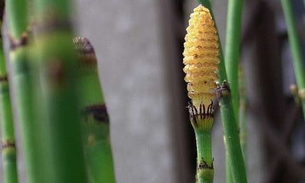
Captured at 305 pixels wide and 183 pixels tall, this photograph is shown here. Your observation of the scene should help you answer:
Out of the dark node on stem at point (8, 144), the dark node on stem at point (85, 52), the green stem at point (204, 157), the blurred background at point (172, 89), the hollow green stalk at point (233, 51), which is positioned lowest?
the green stem at point (204, 157)

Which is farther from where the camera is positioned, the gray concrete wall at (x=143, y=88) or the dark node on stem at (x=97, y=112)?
the gray concrete wall at (x=143, y=88)

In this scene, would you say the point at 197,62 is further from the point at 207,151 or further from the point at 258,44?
the point at 258,44

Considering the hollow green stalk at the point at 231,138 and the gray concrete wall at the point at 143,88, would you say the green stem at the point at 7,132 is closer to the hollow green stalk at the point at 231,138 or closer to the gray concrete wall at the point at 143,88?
the hollow green stalk at the point at 231,138

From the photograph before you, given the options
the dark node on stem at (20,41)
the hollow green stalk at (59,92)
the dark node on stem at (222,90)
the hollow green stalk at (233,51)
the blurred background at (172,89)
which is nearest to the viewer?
the hollow green stalk at (59,92)

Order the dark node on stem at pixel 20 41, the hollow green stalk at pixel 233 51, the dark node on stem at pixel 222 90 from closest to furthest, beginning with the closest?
the dark node on stem at pixel 20 41 < the dark node on stem at pixel 222 90 < the hollow green stalk at pixel 233 51

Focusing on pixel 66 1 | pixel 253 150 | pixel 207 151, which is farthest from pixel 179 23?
pixel 66 1

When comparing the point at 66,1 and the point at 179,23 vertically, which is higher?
the point at 179,23

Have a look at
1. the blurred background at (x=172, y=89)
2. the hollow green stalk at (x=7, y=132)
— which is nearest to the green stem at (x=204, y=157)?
the hollow green stalk at (x=7, y=132)
